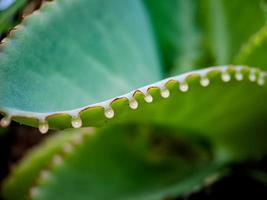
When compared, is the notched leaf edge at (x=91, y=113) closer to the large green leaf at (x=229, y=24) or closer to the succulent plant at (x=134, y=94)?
the succulent plant at (x=134, y=94)

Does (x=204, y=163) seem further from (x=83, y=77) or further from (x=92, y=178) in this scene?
(x=83, y=77)

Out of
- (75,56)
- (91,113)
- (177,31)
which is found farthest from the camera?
(177,31)

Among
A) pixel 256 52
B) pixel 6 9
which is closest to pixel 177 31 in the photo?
pixel 256 52

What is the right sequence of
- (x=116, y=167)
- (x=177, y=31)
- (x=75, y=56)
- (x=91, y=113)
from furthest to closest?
(x=177, y=31)
(x=116, y=167)
(x=75, y=56)
(x=91, y=113)

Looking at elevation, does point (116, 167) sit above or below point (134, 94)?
above

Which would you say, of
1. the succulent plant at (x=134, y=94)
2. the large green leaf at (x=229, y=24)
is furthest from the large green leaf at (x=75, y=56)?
the large green leaf at (x=229, y=24)

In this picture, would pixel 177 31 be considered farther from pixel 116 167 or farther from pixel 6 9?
pixel 6 9

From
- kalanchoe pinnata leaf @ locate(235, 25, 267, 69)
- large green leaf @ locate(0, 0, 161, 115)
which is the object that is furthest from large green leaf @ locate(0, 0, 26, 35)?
kalanchoe pinnata leaf @ locate(235, 25, 267, 69)

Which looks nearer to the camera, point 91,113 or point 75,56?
point 91,113
